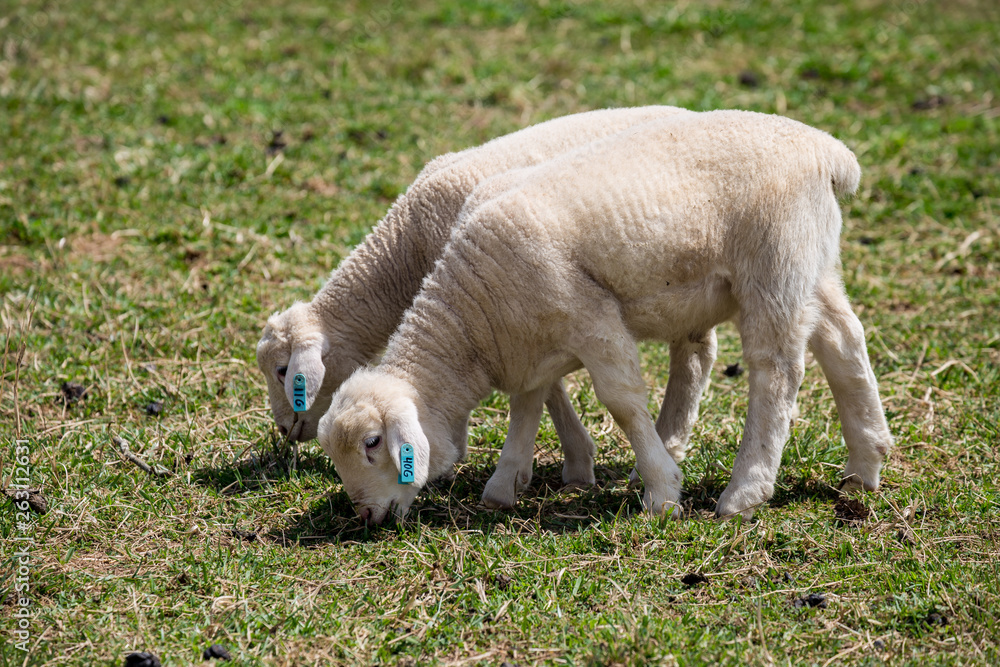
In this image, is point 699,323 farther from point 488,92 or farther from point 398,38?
point 398,38

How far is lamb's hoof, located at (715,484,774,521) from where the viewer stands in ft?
14.5

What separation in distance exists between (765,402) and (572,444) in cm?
100

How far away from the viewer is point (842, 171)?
15.0ft

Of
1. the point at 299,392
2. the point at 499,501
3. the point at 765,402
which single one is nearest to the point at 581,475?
the point at 499,501

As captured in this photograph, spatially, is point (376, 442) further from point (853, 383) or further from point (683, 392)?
point (853, 383)

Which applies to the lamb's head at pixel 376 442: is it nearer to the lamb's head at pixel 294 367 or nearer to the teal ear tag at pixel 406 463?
the teal ear tag at pixel 406 463

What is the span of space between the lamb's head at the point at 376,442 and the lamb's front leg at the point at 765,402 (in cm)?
141

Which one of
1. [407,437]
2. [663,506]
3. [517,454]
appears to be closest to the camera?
[407,437]

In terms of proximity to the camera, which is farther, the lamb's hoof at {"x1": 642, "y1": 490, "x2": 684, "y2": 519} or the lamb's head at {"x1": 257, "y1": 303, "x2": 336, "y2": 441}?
the lamb's head at {"x1": 257, "y1": 303, "x2": 336, "y2": 441}

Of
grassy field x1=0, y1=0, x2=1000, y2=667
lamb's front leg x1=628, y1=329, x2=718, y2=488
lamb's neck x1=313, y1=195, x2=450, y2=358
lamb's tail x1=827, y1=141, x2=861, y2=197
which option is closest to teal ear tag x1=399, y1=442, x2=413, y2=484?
grassy field x1=0, y1=0, x2=1000, y2=667

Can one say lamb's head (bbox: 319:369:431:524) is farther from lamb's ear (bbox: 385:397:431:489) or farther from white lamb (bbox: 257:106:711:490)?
white lamb (bbox: 257:106:711:490)

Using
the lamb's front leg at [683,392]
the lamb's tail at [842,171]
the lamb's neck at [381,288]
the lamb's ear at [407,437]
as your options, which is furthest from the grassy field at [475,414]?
the lamb's tail at [842,171]

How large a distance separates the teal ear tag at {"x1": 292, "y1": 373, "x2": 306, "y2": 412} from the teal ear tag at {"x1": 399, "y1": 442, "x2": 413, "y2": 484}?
1010 mm

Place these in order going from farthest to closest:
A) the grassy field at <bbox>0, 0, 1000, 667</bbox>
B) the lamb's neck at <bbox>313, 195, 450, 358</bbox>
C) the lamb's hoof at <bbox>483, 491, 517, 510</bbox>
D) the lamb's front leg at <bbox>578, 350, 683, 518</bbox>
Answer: the lamb's neck at <bbox>313, 195, 450, 358</bbox>, the lamb's hoof at <bbox>483, 491, 517, 510</bbox>, the lamb's front leg at <bbox>578, 350, 683, 518</bbox>, the grassy field at <bbox>0, 0, 1000, 667</bbox>
